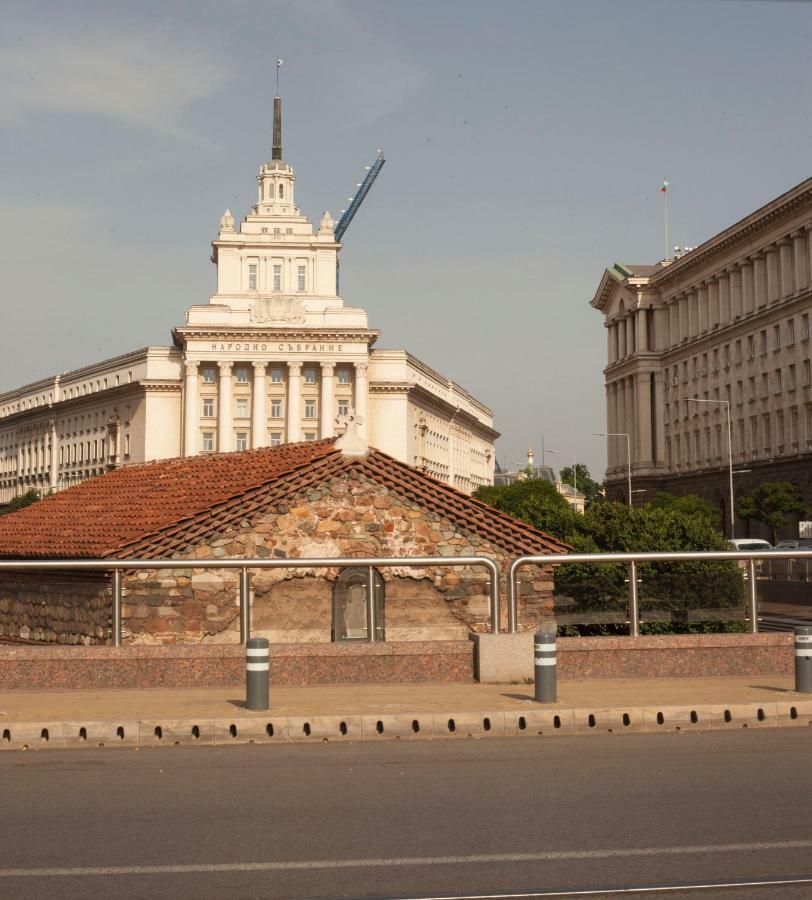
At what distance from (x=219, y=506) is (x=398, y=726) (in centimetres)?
703

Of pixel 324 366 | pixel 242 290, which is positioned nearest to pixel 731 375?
pixel 324 366

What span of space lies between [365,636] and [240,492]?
11.3ft

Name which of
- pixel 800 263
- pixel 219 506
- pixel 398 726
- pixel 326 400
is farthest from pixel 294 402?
pixel 398 726

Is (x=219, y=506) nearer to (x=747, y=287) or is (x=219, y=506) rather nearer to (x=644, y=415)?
(x=747, y=287)

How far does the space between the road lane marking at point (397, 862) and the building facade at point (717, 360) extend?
8016cm

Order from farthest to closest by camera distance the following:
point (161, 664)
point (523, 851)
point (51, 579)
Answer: point (51, 579), point (161, 664), point (523, 851)

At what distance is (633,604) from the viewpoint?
58.1 feet

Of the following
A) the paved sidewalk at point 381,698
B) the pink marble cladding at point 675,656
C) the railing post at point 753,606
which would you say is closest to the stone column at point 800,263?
the railing post at point 753,606

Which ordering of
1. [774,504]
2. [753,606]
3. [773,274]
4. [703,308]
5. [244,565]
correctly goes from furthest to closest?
1. [703,308]
2. [773,274]
3. [774,504]
4. [753,606]
5. [244,565]

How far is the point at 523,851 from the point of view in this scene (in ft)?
27.5

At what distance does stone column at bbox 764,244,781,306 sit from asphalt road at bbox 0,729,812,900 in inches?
3544

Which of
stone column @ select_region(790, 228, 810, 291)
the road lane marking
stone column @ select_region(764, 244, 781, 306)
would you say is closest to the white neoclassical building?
stone column @ select_region(764, 244, 781, 306)

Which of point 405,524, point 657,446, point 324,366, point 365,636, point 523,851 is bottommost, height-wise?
point 523,851

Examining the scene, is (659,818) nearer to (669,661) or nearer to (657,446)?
(669,661)
